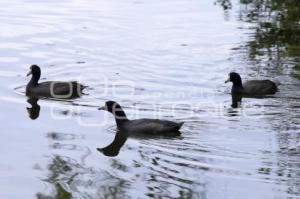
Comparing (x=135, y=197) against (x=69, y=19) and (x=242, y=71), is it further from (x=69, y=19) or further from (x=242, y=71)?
(x=69, y=19)

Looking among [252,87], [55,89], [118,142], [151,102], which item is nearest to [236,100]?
[252,87]

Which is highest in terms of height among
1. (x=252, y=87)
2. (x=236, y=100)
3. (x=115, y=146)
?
(x=252, y=87)

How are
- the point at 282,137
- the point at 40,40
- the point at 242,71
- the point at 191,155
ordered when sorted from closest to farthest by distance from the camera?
the point at 191,155 → the point at 282,137 → the point at 242,71 → the point at 40,40

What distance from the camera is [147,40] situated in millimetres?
19344

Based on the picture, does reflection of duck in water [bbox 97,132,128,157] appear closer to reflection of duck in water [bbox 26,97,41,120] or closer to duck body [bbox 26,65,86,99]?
reflection of duck in water [bbox 26,97,41,120]

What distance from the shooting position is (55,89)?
50.0 feet

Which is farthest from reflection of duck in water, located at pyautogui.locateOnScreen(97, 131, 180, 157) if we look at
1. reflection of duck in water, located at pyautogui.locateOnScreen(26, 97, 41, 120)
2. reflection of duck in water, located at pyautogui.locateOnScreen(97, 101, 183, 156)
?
reflection of duck in water, located at pyautogui.locateOnScreen(26, 97, 41, 120)

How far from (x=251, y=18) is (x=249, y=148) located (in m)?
11.5

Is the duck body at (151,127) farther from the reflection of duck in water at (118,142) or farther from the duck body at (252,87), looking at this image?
the duck body at (252,87)

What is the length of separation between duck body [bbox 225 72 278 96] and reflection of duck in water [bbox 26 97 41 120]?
3.74 meters

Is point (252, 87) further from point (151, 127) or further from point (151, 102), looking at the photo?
point (151, 127)

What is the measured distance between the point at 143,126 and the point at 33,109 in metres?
2.59

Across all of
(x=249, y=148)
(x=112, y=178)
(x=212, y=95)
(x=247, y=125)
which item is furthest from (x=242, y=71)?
(x=112, y=178)

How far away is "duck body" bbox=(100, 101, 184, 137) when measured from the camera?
12.6 meters
